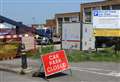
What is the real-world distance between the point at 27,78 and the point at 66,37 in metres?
16.0

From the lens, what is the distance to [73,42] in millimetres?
30500

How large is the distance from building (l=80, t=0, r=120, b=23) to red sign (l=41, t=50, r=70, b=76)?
217 feet

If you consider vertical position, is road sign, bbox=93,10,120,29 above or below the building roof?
below

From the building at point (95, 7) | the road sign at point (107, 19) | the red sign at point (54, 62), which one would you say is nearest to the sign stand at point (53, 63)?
the red sign at point (54, 62)

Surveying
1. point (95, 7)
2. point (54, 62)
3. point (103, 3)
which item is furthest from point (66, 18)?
point (54, 62)

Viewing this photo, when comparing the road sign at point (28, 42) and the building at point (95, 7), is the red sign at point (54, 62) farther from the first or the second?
the building at point (95, 7)

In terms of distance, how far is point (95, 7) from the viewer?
96.2 meters

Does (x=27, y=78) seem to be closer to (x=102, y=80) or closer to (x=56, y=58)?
(x=56, y=58)

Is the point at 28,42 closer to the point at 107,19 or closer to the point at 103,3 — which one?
the point at 107,19

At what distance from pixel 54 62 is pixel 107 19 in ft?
41.7

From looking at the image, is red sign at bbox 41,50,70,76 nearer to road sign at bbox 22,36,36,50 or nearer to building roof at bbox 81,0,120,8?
road sign at bbox 22,36,36,50

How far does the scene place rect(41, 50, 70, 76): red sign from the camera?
14.9 metres

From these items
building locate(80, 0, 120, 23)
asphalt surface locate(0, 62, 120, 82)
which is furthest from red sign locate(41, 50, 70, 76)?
building locate(80, 0, 120, 23)

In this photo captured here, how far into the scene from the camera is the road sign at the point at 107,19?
2666cm
